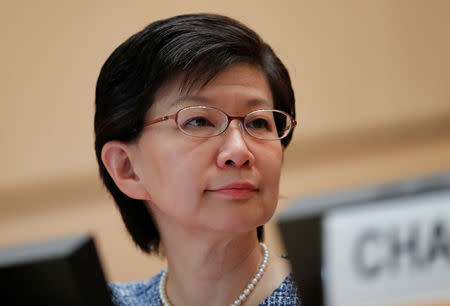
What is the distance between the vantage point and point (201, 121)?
3.33ft

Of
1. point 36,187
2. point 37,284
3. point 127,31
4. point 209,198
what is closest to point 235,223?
point 209,198

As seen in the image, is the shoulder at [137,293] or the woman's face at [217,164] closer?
the woman's face at [217,164]

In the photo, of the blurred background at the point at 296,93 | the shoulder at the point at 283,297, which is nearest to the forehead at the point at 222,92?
the shoulder at the point at 283,297

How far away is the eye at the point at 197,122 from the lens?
39.8 inches

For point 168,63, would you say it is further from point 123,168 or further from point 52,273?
point 52,273

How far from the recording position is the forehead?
1013 millimetres

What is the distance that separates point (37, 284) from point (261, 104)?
0.51m

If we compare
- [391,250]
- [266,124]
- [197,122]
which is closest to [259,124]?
[266,124]

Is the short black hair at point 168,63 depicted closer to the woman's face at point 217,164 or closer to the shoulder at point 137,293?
the woman's face at point 217,164

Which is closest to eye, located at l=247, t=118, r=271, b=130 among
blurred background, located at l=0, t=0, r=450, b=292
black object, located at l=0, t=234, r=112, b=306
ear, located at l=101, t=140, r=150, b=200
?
ear, located at l=101, t=140, r=150, b=200

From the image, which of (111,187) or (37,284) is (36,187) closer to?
(111,187)

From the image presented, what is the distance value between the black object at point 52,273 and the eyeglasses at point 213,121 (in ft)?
1.06

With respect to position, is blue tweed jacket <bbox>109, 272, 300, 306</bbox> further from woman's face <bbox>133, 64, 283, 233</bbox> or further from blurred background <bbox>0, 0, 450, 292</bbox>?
blurred background <bbox>0, 0, 450, 292</bbox>

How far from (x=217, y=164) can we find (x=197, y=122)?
90 millimetres
